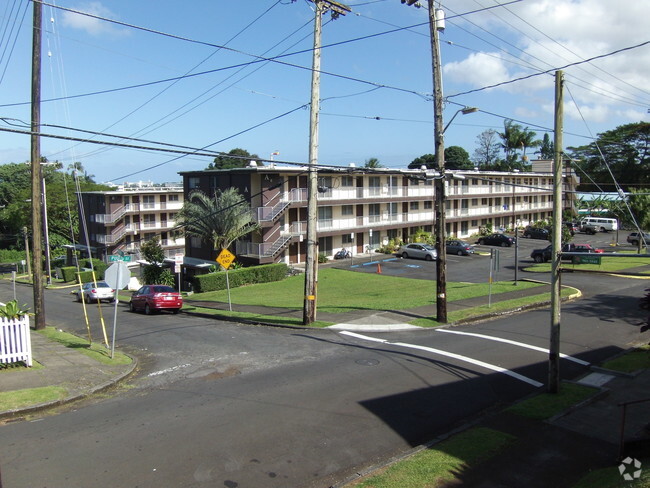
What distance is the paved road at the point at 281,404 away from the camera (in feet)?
24.7

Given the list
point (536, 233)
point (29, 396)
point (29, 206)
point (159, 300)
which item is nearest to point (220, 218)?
point (159, 300)

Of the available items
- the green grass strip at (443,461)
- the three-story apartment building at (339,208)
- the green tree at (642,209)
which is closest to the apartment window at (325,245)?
the three-story apartment building at (339,208)

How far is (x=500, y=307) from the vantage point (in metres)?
22.2

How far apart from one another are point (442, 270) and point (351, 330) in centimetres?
397

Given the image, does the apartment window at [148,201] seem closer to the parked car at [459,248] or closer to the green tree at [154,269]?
the green tree at [154,269]

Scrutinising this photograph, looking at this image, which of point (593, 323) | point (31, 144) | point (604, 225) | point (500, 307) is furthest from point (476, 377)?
point (604, 225)

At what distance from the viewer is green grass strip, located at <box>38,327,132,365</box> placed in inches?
560

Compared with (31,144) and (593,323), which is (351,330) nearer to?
(593,323)

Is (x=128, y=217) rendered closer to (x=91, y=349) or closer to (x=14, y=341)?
(x=91, y=349)

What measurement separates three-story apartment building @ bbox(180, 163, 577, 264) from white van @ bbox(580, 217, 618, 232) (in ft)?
37.8

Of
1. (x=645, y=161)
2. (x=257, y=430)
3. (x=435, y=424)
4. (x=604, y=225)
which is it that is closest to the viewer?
(x=257, y=430)

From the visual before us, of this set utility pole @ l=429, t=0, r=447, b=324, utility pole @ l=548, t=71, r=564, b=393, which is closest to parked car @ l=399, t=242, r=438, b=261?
utility pole @ l=429, t=0, r=447, b=324

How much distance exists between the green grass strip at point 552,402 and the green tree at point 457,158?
275ft

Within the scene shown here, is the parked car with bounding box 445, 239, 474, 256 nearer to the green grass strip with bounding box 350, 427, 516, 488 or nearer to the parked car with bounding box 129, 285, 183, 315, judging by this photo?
the parked car with bounding box 129, 285, 183, 315
